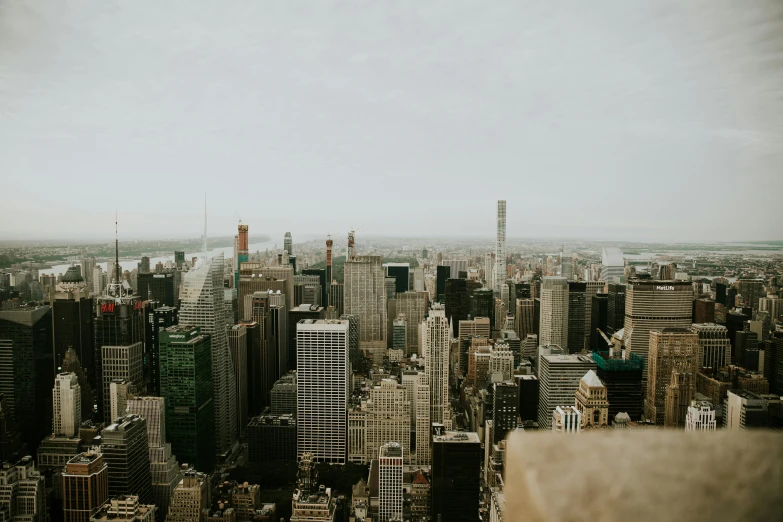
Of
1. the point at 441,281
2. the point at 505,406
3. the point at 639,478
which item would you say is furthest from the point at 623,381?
the point at 639,478

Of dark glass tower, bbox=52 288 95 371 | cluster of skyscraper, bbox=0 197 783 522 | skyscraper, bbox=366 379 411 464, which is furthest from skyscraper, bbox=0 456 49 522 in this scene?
skyscraper, bbox=366 379 411 464

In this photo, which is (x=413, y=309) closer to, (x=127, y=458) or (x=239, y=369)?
(x=239, y=369)

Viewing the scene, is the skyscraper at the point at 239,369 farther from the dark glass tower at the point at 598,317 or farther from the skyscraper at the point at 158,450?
the dark glass tower at the point at 598,317

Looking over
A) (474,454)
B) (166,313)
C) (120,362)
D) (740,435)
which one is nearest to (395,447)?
(474,454)

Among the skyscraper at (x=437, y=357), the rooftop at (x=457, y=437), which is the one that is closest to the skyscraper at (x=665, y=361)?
the rooftop at (x=457, y=437)

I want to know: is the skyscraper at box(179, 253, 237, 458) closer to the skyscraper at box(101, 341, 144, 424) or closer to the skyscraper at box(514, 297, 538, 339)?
the skyscraper at box(101, 341, 144, 424)

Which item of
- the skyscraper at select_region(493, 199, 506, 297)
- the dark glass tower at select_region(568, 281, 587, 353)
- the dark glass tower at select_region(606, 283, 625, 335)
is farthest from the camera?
the dark glass tower at select_region(568, 281, 587, 353)

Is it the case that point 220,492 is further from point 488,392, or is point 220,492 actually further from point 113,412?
point 488,392
